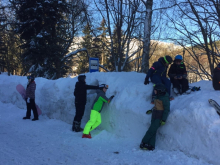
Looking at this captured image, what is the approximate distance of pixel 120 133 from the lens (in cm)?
528

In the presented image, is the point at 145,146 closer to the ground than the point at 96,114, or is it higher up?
closer to the ground

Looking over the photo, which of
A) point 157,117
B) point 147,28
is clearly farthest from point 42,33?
point 157,117

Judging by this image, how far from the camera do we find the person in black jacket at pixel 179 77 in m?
5.27

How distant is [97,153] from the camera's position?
436cm

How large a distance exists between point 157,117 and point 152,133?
1.25 ft

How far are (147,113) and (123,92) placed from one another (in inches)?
47.7

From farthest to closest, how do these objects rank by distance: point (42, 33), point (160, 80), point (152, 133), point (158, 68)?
1. point (42, 33)
2. point (158, 68)
3. point (160, 80)
4. point (152, 133)

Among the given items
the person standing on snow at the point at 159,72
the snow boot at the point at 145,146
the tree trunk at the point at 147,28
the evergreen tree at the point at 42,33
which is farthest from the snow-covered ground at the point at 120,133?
the evergreen tree at the point at 42,33

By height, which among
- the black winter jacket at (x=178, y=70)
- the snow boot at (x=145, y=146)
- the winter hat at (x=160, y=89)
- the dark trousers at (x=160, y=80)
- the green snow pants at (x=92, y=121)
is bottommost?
the snow boot at (x=145, y=146)

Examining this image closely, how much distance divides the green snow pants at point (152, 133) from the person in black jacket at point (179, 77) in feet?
4.87

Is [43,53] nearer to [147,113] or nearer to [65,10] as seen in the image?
[65,10]

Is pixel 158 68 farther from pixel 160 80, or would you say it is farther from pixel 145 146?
pixel 145 146

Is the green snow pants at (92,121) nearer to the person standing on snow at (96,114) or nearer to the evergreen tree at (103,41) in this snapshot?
the person standing on snow at (96,114)

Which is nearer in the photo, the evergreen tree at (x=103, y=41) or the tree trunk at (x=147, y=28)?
the tree trunk at (x=147, y=28)
